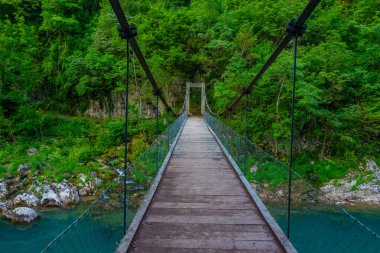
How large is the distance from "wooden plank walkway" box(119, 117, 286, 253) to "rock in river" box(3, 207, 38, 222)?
504 centimetres

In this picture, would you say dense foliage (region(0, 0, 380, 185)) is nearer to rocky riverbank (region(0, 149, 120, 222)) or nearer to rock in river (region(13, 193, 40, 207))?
rocky riverbank (region(0, 149, 120, 222))

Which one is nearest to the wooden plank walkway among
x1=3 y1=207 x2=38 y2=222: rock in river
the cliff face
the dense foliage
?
x1=3 y1=207 x2=38 y2=222: rock in river

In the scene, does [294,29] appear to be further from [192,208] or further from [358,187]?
[358,187]

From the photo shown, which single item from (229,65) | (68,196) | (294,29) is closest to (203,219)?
(294,29)

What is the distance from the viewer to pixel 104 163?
1057 cm

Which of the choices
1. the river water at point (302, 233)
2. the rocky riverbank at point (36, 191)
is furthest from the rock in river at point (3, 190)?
the river water at point (302, 233)

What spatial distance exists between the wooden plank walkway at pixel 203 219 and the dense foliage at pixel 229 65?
614 centimetres

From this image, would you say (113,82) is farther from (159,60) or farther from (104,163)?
(104,163)

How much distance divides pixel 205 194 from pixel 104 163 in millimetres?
8574

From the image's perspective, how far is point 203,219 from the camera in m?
2.18

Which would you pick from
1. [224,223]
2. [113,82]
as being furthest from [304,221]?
[113,82]

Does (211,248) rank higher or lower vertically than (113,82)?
lower

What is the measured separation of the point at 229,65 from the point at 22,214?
8733 mm

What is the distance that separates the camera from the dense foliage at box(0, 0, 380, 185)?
369 inches
